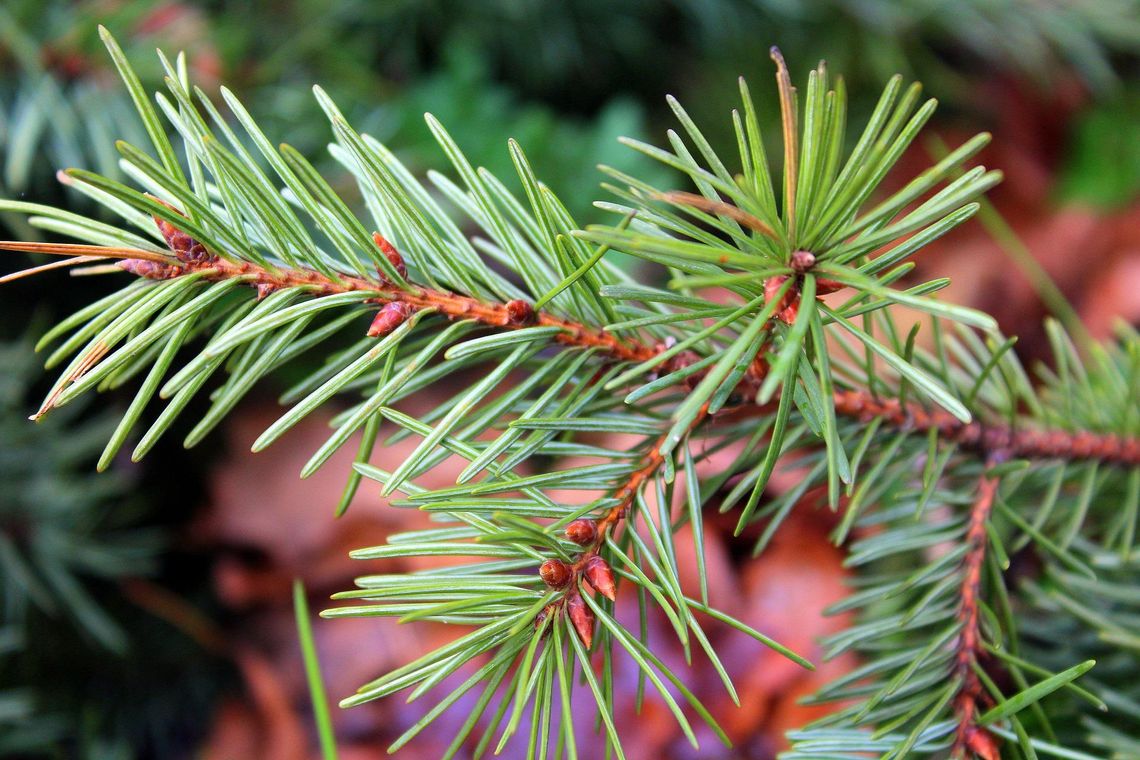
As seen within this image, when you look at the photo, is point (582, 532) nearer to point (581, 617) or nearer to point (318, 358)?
point (581, 617)

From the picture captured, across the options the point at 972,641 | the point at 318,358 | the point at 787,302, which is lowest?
the point at 972,641

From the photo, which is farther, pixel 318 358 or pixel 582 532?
pixel 318 358

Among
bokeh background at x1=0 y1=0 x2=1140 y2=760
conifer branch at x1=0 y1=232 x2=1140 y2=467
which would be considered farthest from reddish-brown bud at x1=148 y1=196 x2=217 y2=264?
bokeh background at x1=0 y1=0 x2=1140 y2=760

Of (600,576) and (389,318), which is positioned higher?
(389,318)

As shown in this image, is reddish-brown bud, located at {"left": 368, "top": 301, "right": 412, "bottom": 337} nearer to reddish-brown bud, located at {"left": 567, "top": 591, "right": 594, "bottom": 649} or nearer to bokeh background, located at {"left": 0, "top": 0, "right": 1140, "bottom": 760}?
reddish-brown bud, located at {"left": 567, "top": 591, "right": 594, "bottom": 649}

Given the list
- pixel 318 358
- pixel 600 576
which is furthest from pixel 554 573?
pixel 318 358

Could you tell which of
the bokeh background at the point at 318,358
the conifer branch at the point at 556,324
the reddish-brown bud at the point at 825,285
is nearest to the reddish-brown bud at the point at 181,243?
the conifer branch at the point at 556,324
